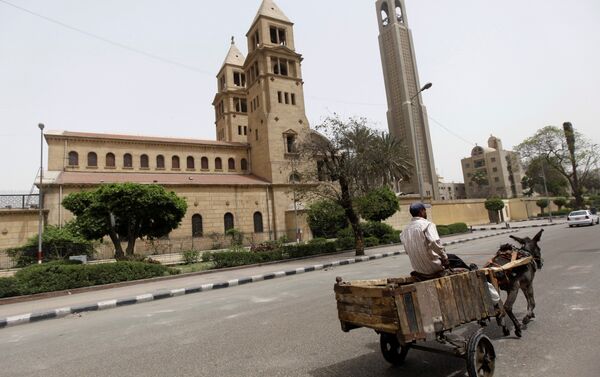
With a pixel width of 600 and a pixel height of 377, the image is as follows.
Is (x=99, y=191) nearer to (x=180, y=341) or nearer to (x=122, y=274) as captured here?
(x=122, y=274)

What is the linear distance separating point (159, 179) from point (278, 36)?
21.4 metres

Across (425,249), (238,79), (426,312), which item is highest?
(238,79)

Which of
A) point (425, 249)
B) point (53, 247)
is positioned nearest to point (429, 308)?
point (425, 249)

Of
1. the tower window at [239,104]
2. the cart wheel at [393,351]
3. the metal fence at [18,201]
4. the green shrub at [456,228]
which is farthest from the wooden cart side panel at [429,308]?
the tower window at [239,104]

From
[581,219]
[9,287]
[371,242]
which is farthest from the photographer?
[581,219]

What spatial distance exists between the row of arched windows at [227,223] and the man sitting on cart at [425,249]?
2988cm

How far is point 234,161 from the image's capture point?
132 ft

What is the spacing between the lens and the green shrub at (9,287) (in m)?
10.9

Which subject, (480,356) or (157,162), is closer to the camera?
(480,356)

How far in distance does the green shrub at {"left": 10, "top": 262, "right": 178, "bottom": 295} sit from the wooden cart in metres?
11.8

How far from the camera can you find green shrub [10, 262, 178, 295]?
37.8 ft

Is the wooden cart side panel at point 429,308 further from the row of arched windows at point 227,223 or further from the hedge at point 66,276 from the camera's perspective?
the row of arched windows at point 227,223

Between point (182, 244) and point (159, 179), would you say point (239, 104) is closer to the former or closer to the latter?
point (159, 179)

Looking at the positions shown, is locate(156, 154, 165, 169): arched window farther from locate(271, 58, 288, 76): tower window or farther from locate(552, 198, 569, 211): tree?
locate(552, 198, 569, 211): tree
